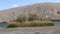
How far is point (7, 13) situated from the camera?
8944 cm

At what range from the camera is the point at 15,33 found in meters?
3.39

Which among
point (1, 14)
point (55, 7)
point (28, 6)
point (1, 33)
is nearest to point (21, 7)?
point (28, 6)

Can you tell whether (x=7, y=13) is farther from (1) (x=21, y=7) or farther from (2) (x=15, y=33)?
(2) (x=15, y=33)

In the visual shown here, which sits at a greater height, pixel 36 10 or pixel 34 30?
pixel 34 30

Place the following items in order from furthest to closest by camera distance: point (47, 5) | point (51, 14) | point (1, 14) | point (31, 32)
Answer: point (1, 14)
point (47, 5)
point (51, 14)
point (31, 32)

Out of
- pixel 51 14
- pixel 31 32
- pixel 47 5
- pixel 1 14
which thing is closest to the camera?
pixel 31 32

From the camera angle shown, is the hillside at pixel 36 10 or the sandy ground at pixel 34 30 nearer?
the sandy ground at pixel 34 30

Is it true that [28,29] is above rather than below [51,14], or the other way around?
above

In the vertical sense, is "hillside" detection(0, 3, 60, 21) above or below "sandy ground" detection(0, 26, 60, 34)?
below

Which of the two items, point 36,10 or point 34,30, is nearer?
point 34,30

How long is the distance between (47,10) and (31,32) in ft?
268

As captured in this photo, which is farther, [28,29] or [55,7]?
[55,7]

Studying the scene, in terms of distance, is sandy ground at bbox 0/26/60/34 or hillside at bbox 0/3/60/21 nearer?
sandy ground at bbox 0/26/60/34

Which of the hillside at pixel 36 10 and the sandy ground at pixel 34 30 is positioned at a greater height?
the sandy ground at pixel 34 30
